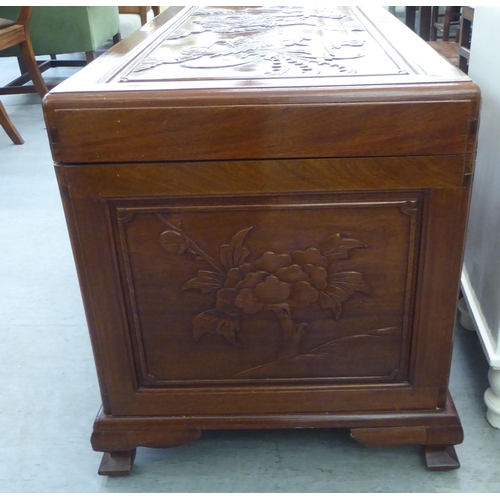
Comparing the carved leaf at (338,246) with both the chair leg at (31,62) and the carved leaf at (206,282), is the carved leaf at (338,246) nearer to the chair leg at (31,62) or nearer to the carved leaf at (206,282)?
the carved leaf at (206,282)

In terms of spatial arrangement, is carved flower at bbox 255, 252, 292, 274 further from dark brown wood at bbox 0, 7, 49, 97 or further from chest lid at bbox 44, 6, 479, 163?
dark brown wood at bbox 0, 7, 49, 97

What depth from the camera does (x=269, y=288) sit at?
2.38ft

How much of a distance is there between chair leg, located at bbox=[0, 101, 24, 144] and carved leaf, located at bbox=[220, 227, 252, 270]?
1.86 metres

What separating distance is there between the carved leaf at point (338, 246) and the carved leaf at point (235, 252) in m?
0.10

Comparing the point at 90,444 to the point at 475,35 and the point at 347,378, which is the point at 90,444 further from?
the point at 475,35

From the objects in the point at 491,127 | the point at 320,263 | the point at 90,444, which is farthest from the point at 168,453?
the point at 491,127

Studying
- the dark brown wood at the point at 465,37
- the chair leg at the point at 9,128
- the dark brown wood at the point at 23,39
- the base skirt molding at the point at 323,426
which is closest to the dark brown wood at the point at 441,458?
the base skirt molding at the point at 323,426

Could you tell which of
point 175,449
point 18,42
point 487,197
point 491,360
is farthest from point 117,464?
point 18,42

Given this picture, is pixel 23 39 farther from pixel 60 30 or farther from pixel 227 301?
pixel 227 301

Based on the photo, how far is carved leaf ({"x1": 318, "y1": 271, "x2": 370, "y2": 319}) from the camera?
28.3 inches

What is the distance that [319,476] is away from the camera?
0.83 meters

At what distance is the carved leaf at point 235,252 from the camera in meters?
0.70

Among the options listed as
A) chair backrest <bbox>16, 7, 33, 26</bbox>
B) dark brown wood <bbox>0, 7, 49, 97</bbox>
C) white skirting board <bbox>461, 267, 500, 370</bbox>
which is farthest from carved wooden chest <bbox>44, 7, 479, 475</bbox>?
chair backrest <bbox>16, 7, 33, 26</bbox>

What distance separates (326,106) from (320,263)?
198mm
